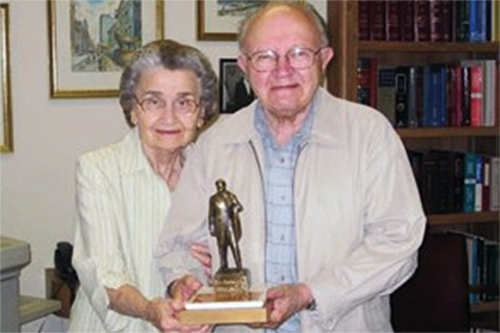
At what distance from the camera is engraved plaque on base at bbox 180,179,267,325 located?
60.1 inches

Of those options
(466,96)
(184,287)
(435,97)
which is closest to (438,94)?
(435,97)

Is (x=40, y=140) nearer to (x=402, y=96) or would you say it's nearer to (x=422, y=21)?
(x=402, y=96)

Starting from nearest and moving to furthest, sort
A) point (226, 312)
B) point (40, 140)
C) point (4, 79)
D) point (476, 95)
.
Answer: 1. point (226, 312)
2. point (4, 79)
3. point (40, 140)
4. point (476, 95)

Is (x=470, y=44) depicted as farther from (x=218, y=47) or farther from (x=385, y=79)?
(x=218, y=47)

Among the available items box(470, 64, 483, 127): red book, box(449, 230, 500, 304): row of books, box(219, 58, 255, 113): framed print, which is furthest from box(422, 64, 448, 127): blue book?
box(219, 58, 255, 113): framed print

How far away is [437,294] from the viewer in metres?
3.13

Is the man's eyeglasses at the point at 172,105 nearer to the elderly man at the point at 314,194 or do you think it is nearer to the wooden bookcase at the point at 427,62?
the elderly man at the point at 314,194

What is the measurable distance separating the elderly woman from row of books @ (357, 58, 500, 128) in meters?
1.69

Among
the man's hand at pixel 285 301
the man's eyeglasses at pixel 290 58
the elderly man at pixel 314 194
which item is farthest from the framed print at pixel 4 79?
the man's hand at pixel 285 301

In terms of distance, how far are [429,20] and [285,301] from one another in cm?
227

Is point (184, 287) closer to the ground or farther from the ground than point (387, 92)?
closer to the ground

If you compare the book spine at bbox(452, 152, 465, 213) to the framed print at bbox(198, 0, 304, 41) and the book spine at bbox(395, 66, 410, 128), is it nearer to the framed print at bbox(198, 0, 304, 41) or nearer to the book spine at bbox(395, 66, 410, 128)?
the book spine at bbox(395, 66, 410, 128)

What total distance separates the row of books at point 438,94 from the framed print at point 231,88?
1.75 feet

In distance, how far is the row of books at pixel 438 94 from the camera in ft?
11.6
